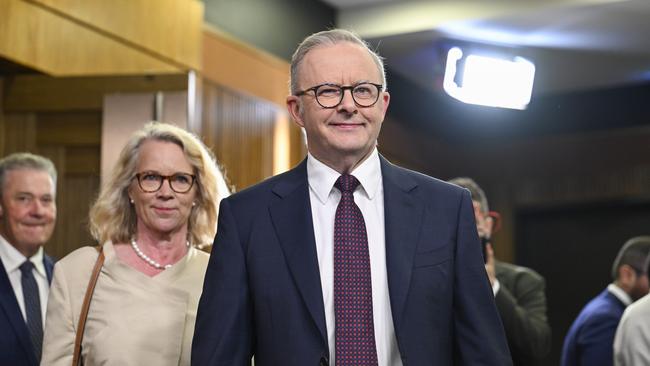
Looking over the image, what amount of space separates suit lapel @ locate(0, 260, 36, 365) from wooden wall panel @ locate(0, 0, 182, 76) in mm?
1214

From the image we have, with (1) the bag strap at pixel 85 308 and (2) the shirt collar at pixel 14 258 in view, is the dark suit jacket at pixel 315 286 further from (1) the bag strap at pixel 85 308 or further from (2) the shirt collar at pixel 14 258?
(2) the shirt collar at pixel 14 258

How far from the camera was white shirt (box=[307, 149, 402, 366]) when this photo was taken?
2.09 m

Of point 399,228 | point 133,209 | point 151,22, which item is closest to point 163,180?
point 133,209

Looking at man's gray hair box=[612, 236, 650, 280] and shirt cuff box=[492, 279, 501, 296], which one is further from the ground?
man's gray hair box=[612, 236, 650, 280]

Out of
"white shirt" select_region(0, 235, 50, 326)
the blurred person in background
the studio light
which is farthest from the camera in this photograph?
the studio light

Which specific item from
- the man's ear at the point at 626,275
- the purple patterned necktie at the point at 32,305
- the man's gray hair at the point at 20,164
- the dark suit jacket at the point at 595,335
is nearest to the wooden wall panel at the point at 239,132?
the man's gray hair at the point at 20,164

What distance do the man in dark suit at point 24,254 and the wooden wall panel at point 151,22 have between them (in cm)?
92

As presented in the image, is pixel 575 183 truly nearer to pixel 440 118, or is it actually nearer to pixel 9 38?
pixel 440 118

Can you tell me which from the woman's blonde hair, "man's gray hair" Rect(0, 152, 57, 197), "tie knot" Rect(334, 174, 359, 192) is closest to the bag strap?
the woman's blonde hair

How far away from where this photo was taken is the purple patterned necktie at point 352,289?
2055 millimetres

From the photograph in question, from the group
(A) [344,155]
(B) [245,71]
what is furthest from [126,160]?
(B) [245,71]

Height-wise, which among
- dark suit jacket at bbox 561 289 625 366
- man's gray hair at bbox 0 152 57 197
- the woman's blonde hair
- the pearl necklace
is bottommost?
dark suit jacket at bbox 561 289 625 366

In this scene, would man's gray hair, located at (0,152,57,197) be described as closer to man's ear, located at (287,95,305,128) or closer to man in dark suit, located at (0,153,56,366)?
man in dark suit, located at (0,153,56,366)

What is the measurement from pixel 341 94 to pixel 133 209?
1.10m
